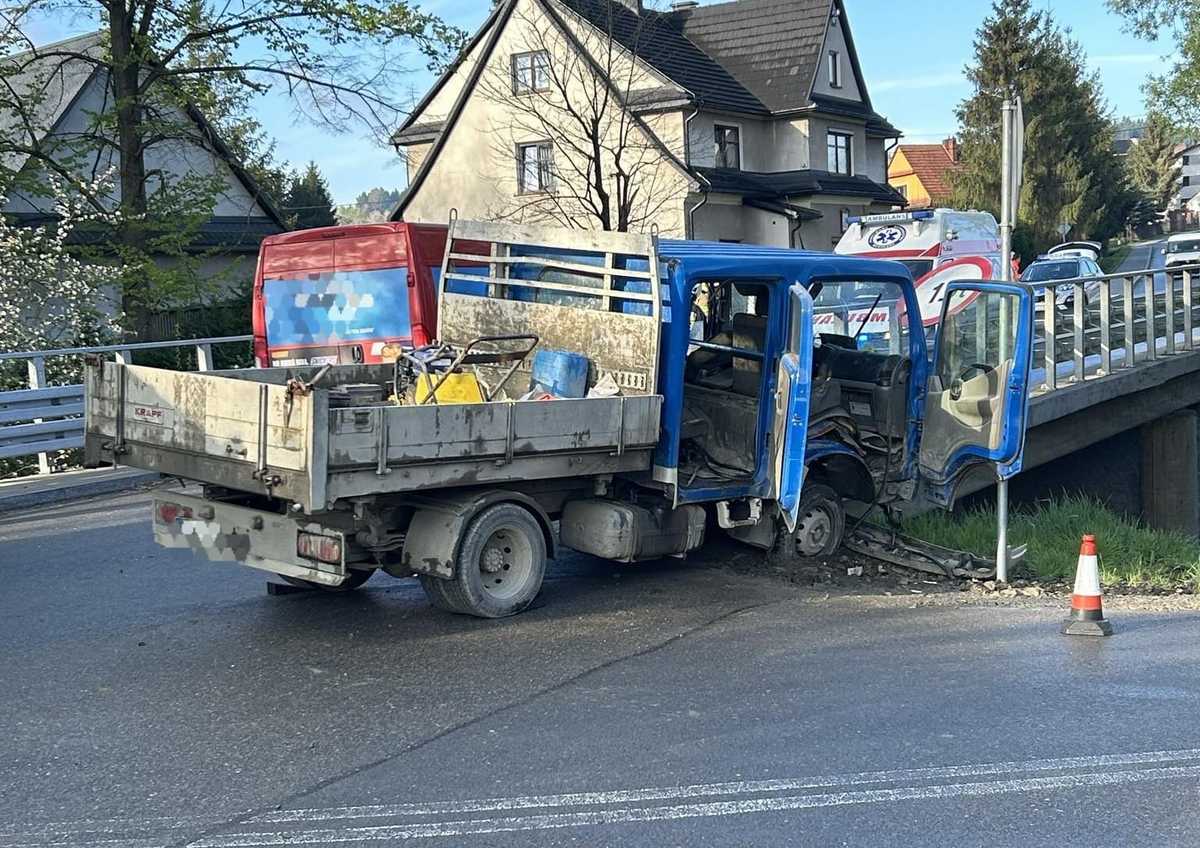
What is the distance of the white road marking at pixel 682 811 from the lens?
15.1 feet

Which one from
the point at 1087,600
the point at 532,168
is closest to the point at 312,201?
the point at 532,168

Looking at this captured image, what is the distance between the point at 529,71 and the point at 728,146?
24.2 ft

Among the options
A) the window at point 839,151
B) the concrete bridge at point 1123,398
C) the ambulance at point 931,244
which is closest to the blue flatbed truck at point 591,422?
the concrete bridge at point 1123,398

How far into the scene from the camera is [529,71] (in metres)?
36.4

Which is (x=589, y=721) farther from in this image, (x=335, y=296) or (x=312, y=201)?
(x=312, y=201)

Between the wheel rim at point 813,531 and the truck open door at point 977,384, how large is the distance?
0.87 meters

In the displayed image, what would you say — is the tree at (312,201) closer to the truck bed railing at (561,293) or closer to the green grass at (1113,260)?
the green grass at (1113,260)

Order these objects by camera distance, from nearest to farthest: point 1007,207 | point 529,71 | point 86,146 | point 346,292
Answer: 1. point 1007,207
2. point 346,292
3. point 86,146
4. point 529,71

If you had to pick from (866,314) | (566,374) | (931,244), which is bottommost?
(566,374)

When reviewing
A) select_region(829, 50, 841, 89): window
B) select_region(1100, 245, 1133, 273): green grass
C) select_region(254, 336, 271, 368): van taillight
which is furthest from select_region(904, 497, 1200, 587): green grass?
select_region(1100, 245, 1133, 273): green grass

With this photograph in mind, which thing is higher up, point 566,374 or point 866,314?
point 866,314

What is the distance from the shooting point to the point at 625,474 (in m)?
8.33

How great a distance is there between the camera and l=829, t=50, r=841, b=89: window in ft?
142

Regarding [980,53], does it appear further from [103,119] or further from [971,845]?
[971,845]
